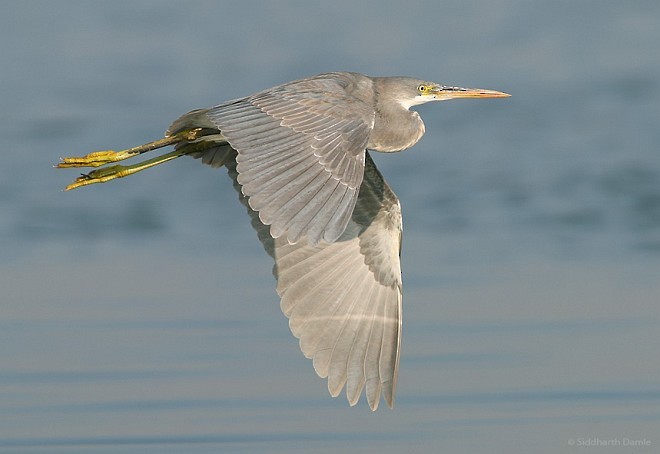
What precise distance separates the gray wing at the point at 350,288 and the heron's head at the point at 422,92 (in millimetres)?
456

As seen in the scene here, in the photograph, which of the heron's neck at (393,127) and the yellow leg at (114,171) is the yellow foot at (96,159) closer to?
the yellow leg at (114,171)

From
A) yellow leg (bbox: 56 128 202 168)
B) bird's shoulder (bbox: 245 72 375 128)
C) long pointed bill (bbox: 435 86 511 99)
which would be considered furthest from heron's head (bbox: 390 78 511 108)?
yellow leg (bbox: 56 128 202 168)

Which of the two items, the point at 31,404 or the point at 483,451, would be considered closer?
the point at 483,451

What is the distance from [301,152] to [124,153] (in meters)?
2.01

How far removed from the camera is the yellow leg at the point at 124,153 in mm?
8383

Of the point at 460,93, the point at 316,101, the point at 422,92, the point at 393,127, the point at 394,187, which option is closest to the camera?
the point at 316,101

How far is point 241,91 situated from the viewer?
53.5ft

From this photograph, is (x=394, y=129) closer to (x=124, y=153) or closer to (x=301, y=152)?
(x=301, y=152)

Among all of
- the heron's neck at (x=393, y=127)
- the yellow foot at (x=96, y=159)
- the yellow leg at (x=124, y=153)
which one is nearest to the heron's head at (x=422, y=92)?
the heron's neck at (x=393, y=127)

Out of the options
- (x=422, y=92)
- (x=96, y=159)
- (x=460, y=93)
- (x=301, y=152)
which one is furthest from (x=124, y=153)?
(x=460, y=93)

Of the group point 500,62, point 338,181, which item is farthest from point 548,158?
point 338,181

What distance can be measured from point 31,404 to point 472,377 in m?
2.64

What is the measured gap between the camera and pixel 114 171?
884 cm

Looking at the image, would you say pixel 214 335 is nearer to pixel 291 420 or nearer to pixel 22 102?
pixel 291 420
